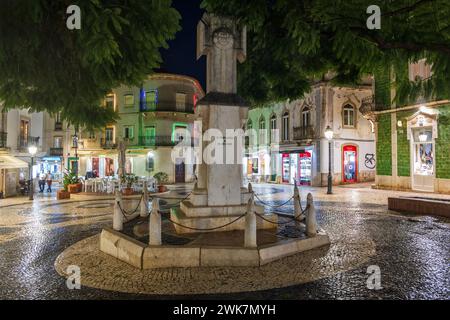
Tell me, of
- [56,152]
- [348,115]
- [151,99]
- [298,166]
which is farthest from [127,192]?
[56,152]

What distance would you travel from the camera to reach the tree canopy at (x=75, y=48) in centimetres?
467

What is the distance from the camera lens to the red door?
24953mm

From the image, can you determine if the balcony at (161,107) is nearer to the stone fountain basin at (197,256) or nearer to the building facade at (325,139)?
the building facade at (325,139)

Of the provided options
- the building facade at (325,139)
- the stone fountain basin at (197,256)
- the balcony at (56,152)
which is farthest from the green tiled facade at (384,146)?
the balcony at (56,152)

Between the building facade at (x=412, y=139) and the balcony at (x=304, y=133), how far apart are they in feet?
15.7

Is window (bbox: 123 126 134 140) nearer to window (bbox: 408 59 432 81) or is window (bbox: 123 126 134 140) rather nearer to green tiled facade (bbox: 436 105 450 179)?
window (bbox: 408 59 432 81)

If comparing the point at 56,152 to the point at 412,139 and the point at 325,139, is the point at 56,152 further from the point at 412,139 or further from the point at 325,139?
the point at 412,139

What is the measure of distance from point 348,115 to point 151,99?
19.4m

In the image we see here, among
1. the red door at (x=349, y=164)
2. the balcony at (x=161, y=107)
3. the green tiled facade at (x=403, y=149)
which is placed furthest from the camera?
the balcony at (x=161, y=107)

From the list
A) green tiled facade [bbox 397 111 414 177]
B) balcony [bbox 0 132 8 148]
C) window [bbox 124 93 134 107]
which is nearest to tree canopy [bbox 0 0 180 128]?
balcony [bbox 0 132 8 148]

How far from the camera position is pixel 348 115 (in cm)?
2528

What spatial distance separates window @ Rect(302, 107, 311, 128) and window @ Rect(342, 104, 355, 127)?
2.82 m

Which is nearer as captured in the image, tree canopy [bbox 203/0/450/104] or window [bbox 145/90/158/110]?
tree canopy [bbox 203/0/450/104]
